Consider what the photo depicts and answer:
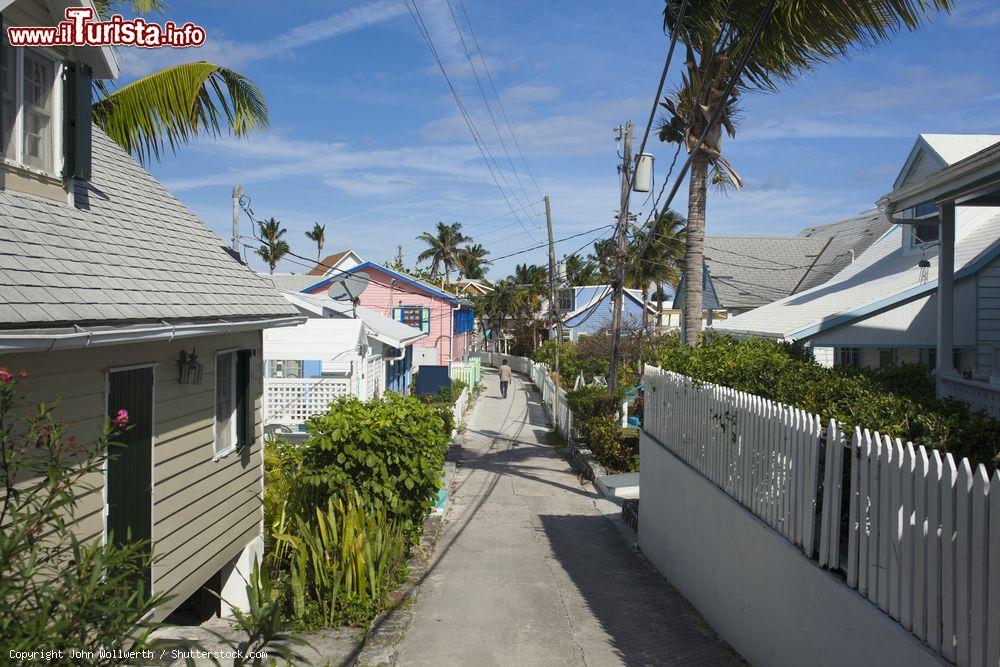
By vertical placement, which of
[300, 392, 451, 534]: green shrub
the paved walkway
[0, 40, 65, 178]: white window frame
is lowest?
the paved walkway

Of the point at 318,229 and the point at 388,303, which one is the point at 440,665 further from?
the point at 318,229

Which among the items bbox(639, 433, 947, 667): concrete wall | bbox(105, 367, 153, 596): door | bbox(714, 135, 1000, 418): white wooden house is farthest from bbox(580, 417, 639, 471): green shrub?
bbox(105, 367, 153, 596): door

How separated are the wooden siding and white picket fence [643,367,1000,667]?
4.61 m

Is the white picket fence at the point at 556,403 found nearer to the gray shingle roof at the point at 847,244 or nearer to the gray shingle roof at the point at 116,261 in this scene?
the gray shingle roof at the point at 847,244

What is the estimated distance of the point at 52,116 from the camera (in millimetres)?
6598

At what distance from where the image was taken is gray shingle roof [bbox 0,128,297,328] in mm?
5219

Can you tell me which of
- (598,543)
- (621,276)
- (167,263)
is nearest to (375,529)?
(167,263)

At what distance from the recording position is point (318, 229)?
8144 centimetres

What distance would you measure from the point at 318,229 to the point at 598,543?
241ft

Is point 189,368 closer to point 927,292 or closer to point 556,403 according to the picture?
point 927,292

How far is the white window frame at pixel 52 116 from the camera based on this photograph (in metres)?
6.04

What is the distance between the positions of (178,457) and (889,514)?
6086 millimetres

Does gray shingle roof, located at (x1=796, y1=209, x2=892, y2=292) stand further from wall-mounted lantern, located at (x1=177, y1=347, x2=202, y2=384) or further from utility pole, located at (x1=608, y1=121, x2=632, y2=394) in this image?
wall-mounted lantern, located at (x1=177, y1=347, x2=202, y2=384)

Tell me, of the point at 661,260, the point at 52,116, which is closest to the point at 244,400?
the point at 52,116
